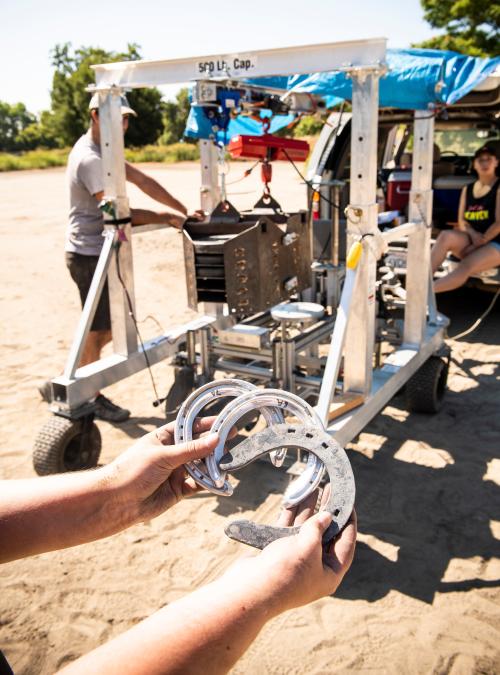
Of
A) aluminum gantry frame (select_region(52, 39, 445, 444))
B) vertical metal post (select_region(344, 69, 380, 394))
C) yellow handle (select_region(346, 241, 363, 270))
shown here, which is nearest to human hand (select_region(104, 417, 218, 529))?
aluminum gantry frame (select_region(52, 39, 445, 444))

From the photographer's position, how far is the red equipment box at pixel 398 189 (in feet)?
25.0

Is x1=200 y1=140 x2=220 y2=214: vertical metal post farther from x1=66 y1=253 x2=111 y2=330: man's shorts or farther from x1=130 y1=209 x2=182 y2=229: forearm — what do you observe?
x1=66 y1=253 x2=111 y2=330: man's shorts

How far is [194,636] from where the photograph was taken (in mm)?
1062

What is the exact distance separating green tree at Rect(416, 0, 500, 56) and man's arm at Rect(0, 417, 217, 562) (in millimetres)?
25736

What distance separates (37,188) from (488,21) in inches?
742

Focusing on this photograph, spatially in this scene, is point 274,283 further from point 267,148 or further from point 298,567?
point 298,567

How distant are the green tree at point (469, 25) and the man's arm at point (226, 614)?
26.0m

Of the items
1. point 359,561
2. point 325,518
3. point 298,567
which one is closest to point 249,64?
point 359,561

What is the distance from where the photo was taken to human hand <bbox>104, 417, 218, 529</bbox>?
1565 mm

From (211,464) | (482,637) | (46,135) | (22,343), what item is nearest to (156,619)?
(211,464)

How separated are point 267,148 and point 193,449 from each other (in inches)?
121

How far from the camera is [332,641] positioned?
2699 mm

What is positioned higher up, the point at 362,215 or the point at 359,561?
the point at 362,215

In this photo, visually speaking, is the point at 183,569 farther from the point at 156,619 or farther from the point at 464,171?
the point at 464,171
